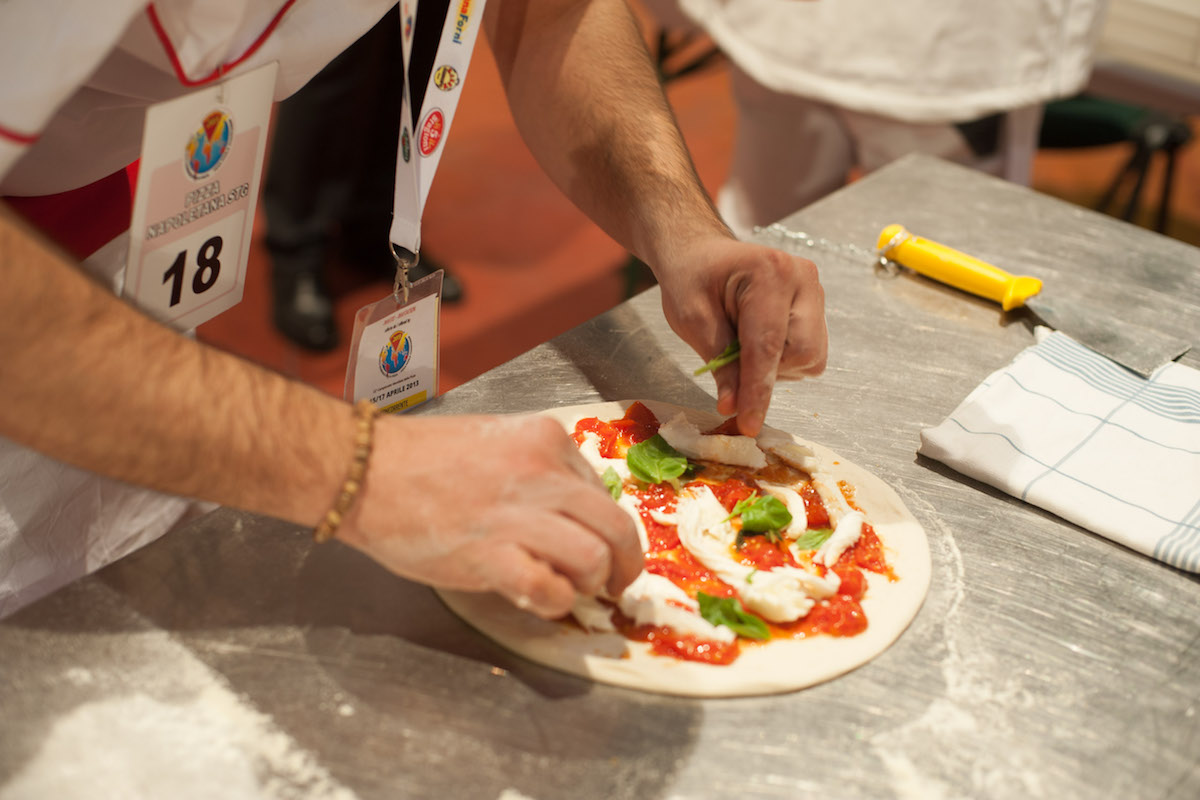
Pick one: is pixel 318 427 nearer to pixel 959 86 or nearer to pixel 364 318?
pixel 364 318

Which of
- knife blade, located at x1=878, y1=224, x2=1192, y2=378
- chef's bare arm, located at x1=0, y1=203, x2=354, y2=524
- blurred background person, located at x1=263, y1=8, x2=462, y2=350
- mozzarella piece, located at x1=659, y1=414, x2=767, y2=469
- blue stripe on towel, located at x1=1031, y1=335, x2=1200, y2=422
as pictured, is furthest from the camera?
blurred background person, located at x1=263, y1=8, x2=462, y2=350

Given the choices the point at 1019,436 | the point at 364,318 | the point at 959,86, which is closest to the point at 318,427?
the point at 364,318

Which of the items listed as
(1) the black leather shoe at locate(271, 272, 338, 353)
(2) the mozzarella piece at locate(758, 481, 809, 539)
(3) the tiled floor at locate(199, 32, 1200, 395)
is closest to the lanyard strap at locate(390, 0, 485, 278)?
(2) the mozzarella piece at locate(758, 481, 809, 539)

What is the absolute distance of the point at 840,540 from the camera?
1112 millimetres

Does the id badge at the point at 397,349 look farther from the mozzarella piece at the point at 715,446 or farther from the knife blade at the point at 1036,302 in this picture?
the knife blade at the point at 1036,302

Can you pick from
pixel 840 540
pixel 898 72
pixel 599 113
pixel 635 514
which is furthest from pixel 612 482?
pixel 898 72

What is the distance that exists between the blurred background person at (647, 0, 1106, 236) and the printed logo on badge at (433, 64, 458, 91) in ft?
4.34

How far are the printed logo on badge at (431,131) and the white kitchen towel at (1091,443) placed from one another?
0.69 m

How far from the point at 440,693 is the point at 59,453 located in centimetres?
38

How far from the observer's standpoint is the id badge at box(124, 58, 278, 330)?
100 centimetres

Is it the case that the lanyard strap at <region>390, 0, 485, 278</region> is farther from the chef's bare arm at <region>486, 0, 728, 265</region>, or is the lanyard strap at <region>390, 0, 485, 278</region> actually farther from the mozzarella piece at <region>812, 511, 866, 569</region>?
the mozzarella piece at <region>812, 511, 866, 569</region>

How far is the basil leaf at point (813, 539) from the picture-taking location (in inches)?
44.2

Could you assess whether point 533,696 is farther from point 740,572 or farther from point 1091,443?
point 1091,443

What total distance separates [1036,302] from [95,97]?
1320 millimetres
